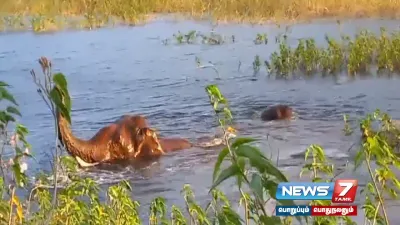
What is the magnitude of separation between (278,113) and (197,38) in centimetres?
730

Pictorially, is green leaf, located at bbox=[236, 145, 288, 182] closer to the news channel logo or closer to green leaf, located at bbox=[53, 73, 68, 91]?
the news channel logo

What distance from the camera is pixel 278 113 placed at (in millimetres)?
8914

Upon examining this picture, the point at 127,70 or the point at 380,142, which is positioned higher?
the point at 380,142

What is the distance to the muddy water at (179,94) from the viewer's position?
730 centimetres

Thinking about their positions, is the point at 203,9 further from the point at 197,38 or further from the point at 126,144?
the point at 126,144

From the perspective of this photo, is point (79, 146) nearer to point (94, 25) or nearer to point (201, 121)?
point (201, 121)

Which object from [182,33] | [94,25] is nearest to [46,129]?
[182,33]

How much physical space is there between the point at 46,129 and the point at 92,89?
2535 mm

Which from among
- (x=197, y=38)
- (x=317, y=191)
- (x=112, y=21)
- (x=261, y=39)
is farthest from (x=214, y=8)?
(x=317, y=191)

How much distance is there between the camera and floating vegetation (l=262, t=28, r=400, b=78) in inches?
454

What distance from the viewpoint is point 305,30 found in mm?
15930

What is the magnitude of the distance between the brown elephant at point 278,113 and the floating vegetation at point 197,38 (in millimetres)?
6312

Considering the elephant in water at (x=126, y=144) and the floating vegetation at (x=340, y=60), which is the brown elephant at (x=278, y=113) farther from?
the floating vegetation at (x=340, y=60)

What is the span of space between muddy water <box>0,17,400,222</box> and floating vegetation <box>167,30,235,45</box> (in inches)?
10.9
